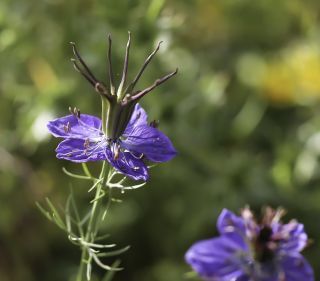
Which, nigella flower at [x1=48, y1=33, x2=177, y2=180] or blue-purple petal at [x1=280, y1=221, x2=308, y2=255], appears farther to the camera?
blue-purple petal at [x1=280, y1=221, x2=308, y2=255]

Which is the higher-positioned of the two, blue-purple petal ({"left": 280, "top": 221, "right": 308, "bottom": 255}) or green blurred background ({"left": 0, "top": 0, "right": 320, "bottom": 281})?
green blurred background ({"left": 0, "top": 0, "right": 320, "bottom": 281})

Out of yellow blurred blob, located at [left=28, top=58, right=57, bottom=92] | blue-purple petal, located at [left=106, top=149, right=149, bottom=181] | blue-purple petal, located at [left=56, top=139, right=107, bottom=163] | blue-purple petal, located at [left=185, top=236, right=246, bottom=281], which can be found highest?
yellow blurred blob, located at [left=28, top=58, right=57, bottom=92]

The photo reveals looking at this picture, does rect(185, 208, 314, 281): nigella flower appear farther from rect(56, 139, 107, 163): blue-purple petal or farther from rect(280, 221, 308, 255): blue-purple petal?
rect(56, 139, 107, 163): blue-purple petal

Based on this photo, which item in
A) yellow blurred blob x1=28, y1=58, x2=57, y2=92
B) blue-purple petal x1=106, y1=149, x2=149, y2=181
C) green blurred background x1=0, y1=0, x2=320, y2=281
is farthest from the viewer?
yellow blurred blob x1=28, y1=58, x2=57, y2=92

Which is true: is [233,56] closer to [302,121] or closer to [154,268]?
[302,121]

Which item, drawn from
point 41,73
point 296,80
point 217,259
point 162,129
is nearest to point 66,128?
point 217,259

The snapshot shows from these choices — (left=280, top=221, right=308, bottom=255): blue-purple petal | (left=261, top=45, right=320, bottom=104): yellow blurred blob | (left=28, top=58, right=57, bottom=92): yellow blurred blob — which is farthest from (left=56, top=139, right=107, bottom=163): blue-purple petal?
(left=261, top=45, right=320, bottom=104): yellow blurred blob

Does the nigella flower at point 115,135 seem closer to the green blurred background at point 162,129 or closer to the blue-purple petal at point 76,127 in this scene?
the blue-purple petal at point 76,127

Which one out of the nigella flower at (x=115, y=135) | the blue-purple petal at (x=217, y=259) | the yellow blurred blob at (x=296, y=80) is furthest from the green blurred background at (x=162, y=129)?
the nigella flower at (x=115, y=135)
